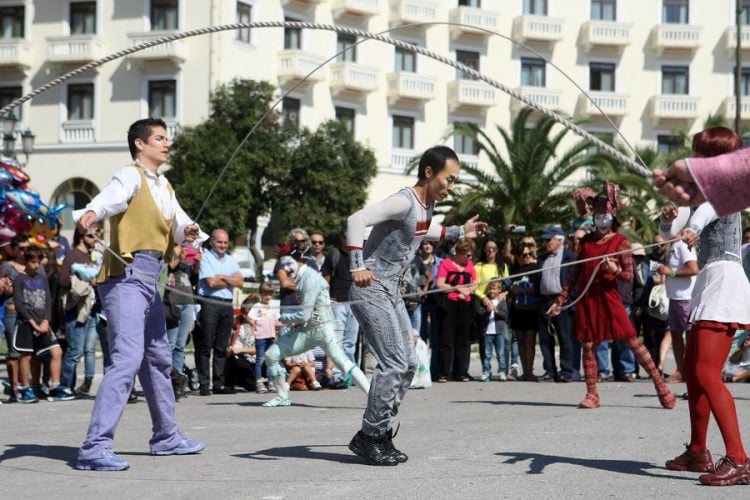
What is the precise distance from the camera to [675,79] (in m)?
54.3

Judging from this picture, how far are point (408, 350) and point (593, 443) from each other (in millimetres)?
1880

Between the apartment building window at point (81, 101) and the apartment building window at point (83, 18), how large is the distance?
2.02 metres

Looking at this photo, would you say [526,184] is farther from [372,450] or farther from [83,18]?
[372,450]

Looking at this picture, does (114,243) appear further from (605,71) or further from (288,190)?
(605,71)

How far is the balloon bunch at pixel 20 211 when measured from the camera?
52.7ft

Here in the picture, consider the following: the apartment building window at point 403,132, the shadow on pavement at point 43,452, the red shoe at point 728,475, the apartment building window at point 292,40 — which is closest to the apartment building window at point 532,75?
the apartment building window at point 403,132

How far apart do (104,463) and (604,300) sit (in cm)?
610

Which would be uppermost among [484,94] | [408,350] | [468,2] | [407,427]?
[468,2]

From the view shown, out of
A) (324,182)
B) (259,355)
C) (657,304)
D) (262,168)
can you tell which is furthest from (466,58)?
(259,355)

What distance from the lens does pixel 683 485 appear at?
705cm

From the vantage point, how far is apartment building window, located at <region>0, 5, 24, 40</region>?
4625 centimetres

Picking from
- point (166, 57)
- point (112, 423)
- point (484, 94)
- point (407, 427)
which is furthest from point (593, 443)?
point (484, 94)

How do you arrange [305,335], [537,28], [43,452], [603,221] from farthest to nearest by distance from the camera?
[537,28] → [305,335] → [603,221] → [43,452]

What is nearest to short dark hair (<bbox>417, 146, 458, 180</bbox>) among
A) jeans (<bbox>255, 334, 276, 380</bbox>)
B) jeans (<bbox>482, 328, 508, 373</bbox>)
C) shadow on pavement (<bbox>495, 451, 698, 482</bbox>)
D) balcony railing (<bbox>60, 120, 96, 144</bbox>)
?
shadow on pavement (<bbox>495, 451, 698, 482</bbox>)
